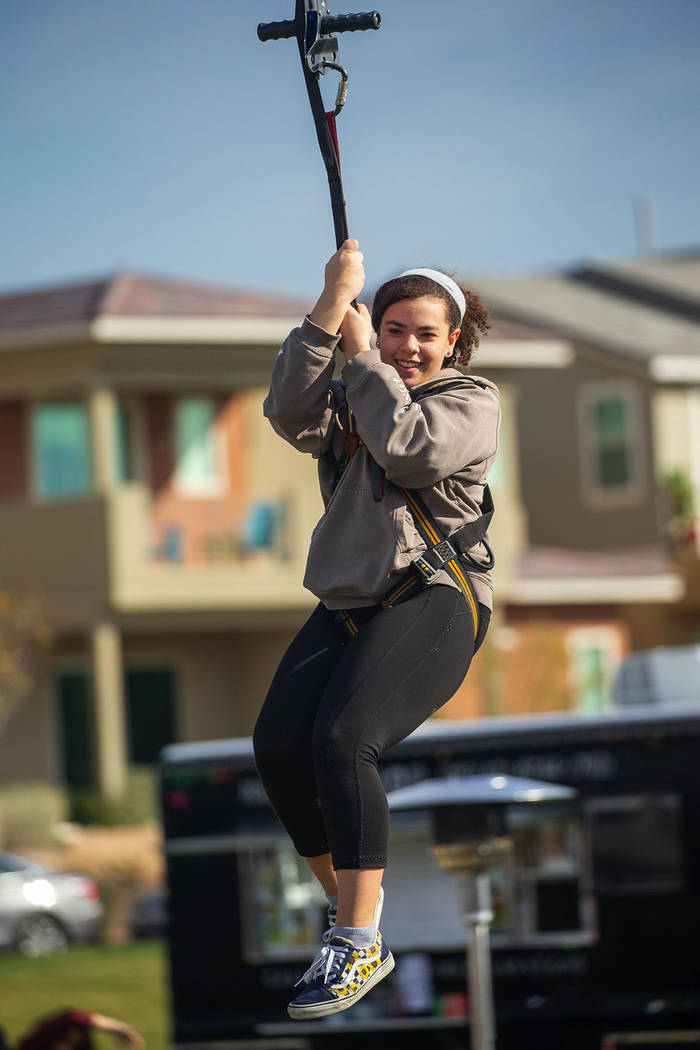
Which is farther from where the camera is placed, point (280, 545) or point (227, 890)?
point (280, 545)

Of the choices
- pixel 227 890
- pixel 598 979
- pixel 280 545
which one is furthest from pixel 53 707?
Answer: pixel 598 979

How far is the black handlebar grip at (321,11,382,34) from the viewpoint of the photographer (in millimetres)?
3658

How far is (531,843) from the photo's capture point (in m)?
10.4

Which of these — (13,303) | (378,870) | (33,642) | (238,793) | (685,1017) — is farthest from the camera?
(13,303)

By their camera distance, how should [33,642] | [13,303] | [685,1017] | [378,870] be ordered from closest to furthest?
[378,870]
[685,1017]
[33,642]
[13,303]

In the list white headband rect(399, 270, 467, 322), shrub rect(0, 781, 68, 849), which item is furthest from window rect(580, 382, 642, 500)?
white headband rect(399, 270, 467, 322)

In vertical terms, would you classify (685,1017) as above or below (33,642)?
below

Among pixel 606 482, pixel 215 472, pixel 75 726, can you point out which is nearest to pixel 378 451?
pixel 215 472

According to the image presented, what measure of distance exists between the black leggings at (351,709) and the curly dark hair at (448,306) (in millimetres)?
589

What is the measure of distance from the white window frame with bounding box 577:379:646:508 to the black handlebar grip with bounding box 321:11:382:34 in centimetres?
2297

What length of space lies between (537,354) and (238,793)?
14.6m

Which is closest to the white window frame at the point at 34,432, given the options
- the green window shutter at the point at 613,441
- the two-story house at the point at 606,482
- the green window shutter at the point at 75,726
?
the green window shutter at the point at 75,726

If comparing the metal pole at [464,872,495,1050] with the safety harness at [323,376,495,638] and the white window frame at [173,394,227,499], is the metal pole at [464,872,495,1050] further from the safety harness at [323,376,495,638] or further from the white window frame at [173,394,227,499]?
the white window frame at [173,394,227,499]

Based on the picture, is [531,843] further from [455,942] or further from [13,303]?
[13,303]
